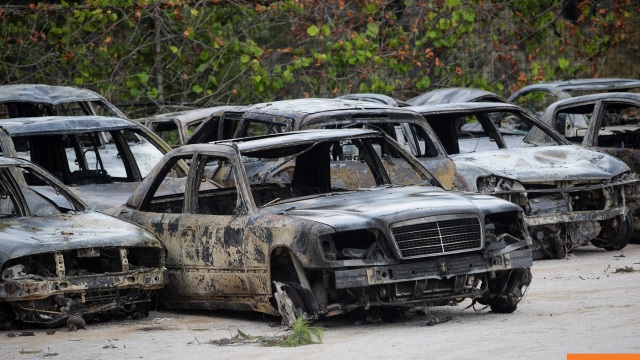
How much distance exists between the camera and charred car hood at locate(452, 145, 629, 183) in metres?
13.8

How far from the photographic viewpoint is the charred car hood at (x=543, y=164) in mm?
13766

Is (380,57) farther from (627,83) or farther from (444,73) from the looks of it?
(627,83)

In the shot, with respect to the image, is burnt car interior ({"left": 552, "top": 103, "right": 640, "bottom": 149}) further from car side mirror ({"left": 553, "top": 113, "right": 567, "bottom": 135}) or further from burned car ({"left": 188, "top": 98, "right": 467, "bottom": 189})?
burned car ({"left": 188, "top": 98, "right": 467, "bottom": 189})

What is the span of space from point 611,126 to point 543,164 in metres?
3.03

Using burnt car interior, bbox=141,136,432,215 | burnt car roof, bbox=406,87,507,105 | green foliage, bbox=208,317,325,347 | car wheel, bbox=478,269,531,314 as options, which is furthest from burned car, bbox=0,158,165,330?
burnt car roof, bbox=406,87,507,105

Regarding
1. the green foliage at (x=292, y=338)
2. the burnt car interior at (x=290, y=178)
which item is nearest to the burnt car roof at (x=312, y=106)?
the burnt car interior at (x=290, y=178)

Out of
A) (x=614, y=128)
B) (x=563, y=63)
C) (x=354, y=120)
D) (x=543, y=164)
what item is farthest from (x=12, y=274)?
(x=563, y=63)

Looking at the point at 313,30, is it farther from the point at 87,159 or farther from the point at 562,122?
the point at 87,159

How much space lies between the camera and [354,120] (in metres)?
13.5

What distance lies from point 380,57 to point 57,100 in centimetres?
729

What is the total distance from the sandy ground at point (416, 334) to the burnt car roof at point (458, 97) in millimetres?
8666

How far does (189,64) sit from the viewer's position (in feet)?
78.5

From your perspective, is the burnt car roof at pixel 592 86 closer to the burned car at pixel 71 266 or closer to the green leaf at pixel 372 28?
the green leaf at pixel 372 28

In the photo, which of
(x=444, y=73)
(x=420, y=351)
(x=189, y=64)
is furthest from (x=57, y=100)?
(x=420, y=351)
